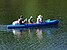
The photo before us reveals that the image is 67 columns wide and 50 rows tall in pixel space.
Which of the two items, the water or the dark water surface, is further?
the dark water surface

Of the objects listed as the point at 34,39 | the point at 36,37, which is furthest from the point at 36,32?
the point at 34,39

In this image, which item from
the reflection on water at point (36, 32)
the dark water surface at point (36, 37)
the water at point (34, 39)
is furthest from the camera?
the reflection on water at point (36, 32)

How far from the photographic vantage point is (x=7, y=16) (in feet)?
116

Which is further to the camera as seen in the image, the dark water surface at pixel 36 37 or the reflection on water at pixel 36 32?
the reflection on water at pixel 36 32

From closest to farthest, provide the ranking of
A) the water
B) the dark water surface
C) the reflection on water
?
the water → the dark water surface → the reflection on water

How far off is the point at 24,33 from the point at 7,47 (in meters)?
4.12

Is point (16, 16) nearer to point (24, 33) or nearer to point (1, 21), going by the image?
point (1, 21)

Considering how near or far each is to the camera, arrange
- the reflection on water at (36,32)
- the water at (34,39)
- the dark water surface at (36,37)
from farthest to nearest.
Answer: the reflection on water at (36,32) < the dark water surface at (36,37) < the water at (34,39)

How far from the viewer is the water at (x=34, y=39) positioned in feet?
73.4

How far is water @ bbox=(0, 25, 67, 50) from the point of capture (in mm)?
22359

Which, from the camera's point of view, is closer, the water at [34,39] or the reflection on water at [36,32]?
the water at [34,39]

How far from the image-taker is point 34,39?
2425cm

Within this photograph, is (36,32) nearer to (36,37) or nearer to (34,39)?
(36,37)

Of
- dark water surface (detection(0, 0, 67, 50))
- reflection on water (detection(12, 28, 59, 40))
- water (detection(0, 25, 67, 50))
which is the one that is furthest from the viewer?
reflection on water (detection(12, 28, 59, 40))
